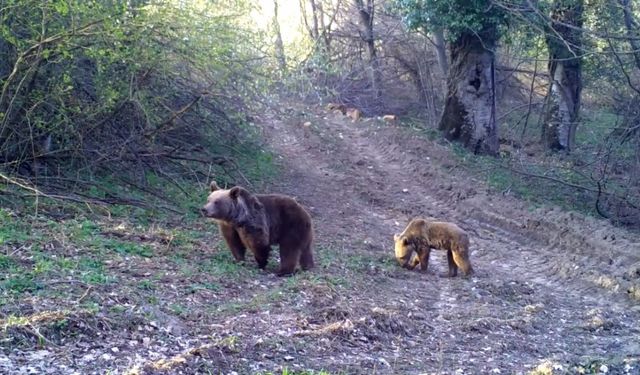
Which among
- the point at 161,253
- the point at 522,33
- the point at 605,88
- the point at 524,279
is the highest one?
the point at 522,33

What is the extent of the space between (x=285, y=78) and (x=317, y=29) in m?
16.3

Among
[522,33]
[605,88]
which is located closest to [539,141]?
[605,88]

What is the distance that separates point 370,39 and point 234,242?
20567 millimetres

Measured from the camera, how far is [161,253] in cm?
Answer: 1042

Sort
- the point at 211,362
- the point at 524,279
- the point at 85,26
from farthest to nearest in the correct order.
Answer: the point at 524,279, the point at 85,26, the point at 211,362

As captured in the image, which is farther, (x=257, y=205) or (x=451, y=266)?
(x=451, y=266)

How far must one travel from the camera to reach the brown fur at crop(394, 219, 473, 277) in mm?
12391

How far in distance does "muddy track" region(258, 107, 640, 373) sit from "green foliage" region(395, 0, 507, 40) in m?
3.25

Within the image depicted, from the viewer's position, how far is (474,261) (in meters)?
13.8

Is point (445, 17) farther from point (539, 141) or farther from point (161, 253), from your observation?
point (161, 253)

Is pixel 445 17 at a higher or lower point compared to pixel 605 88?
higher

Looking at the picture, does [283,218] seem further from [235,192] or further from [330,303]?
[330,303]

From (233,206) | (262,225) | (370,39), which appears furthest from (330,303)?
(370,39)

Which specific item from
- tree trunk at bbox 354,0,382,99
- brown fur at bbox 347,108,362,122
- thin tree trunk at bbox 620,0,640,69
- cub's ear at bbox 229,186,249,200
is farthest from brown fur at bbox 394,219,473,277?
tree trunk at bbox 354,0,382,99
